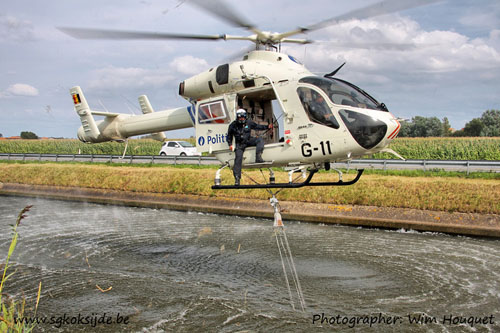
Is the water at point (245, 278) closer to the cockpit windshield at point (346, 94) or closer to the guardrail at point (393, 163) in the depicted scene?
the guardrail at point (393, 163)

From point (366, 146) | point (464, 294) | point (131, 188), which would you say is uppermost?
point (366, 146)

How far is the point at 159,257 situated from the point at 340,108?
27.1 feet

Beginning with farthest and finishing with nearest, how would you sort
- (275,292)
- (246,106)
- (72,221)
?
1. (72,221)
2. (246,106)
3. (275,292)

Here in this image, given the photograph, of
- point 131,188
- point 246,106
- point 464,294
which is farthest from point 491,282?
point 131,188

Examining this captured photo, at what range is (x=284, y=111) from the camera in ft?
37.7

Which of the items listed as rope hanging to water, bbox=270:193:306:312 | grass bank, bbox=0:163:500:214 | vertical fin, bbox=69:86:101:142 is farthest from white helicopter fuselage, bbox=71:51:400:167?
grass bank, bbox=0:163:500:214

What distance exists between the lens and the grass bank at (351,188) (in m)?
18.2

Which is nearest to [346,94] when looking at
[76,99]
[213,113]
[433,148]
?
[213,113]

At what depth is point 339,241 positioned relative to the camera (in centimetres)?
1670

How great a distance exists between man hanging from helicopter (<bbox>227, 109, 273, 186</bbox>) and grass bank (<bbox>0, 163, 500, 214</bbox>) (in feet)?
30.3

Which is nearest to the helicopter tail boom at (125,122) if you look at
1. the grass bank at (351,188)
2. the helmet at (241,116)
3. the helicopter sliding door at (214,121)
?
the helicopter sliding door at (214,121)

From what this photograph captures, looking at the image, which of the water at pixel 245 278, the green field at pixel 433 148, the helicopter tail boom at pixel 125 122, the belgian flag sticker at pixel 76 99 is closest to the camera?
the water at pixel 245 278

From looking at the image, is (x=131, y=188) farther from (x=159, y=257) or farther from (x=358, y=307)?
(x=358, y=307)

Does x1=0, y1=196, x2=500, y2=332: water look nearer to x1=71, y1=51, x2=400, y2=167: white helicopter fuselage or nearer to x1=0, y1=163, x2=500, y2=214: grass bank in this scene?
x1=0, y1=163, x2=500, y2=214: grass bank
